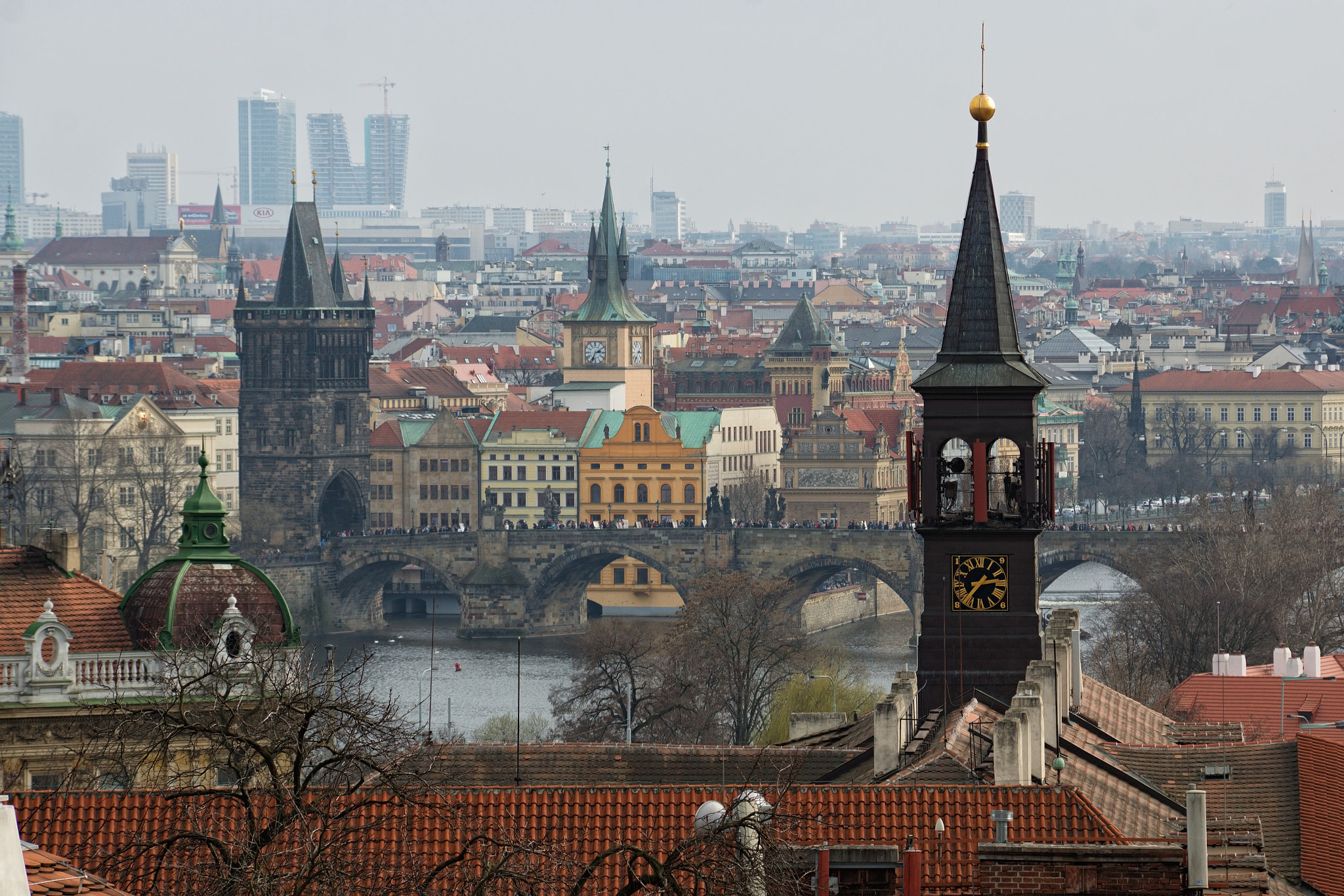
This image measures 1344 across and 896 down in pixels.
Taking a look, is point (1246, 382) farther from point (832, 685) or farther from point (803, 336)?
point (832, 685)

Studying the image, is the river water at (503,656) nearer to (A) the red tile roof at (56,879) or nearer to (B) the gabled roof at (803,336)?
(B) the gabled roof at (803,336)

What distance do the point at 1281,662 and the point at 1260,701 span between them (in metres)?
3.14

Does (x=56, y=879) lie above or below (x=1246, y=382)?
below

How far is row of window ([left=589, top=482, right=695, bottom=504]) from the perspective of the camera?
143 meters

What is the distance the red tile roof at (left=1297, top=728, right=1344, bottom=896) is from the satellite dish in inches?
320

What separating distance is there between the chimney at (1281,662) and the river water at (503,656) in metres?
28.2

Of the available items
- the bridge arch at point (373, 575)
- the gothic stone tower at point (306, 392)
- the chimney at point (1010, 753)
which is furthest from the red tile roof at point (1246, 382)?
the chimney at point (1010, 753)

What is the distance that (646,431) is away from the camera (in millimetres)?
143250

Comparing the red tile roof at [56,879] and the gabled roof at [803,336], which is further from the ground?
the gabled roof at [803,336]

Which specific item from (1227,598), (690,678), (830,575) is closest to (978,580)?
(1227,598)

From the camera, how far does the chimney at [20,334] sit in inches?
6350

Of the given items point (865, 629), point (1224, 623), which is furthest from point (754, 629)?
point (865, 629)

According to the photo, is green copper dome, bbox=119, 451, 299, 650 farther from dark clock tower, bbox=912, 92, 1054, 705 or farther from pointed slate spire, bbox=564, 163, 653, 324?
pointed slate spire, bbox=564, 163, 653, 324

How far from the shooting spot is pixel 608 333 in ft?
550
